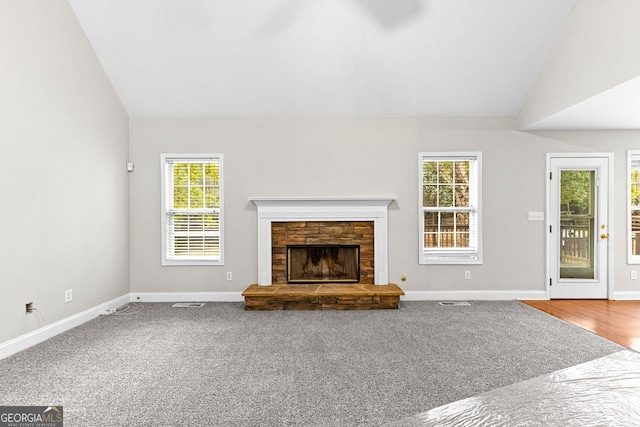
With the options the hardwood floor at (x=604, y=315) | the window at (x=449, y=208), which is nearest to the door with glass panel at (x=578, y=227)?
the hardwood floor at (x=604, y=315)

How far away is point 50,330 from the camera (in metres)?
4.00

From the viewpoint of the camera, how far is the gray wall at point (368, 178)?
5.68 meters

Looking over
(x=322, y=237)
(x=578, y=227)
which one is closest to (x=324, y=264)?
Answer: (x=322, y=237)

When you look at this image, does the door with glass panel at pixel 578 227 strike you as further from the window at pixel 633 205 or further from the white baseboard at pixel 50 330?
the white baseboard at pixel 50 330

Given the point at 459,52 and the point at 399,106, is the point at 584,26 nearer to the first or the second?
the point at 459,52

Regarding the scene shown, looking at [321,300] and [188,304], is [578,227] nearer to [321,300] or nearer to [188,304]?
[321,300]

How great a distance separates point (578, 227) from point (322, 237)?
3784mm

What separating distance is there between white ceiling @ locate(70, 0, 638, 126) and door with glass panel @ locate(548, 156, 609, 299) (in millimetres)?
1321

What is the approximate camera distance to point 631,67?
347 centimetres

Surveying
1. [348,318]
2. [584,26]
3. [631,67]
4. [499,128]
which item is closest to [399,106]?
[499,128]

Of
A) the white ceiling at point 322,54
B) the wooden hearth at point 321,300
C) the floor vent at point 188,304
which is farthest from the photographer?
the floor vent at point 188,304

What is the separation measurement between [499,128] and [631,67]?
2232mm

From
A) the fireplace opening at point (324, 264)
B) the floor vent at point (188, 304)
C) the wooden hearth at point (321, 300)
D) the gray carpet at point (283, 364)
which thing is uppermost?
the fireplace opening at point (324, 264)

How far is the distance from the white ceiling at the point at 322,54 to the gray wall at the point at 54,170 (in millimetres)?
558
